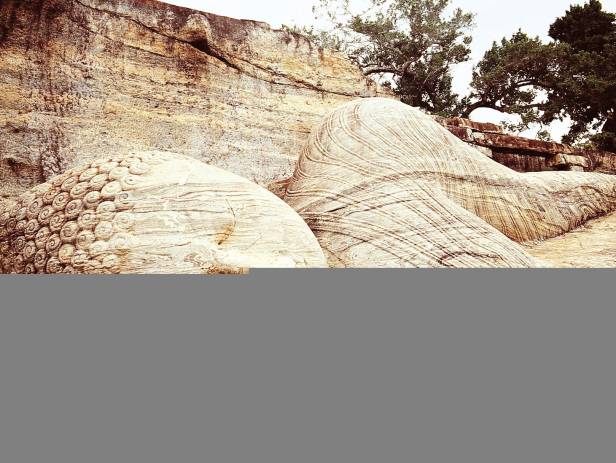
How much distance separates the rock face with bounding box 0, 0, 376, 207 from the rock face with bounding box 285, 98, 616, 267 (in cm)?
133

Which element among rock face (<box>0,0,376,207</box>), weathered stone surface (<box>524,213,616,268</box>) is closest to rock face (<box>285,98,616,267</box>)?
weathered stone surface (<box>524,213,616,268</box>)

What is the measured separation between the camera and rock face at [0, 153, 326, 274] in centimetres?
268

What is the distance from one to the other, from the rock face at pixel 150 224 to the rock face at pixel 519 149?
2706 mm

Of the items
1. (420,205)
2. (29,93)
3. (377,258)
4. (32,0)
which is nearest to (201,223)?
(377,258)

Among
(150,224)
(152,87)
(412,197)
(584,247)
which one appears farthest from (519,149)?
(150,224)

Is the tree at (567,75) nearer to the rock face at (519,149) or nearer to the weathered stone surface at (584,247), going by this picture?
the rock face at (519,149)

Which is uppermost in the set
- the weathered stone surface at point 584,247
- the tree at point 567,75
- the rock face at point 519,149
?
the tree at point 567,75

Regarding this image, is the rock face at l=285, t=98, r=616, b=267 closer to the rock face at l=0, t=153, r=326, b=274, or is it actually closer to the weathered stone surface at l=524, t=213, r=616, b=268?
the weathered stone surface at l=524, t=213, r=616, b=268

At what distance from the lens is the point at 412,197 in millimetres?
3484

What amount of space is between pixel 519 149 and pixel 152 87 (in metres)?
2.68

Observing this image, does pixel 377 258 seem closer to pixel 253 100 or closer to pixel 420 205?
pixel 420 205

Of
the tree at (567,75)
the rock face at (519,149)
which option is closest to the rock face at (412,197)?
the rock face at (519,149)

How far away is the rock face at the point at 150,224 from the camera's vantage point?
2678mm

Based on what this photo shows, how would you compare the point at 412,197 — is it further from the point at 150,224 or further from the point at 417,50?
the point at 417,50
